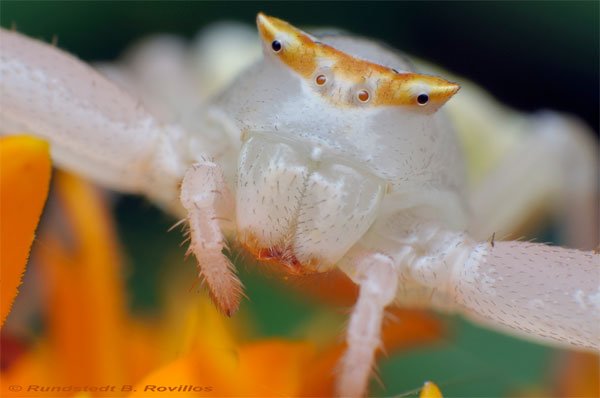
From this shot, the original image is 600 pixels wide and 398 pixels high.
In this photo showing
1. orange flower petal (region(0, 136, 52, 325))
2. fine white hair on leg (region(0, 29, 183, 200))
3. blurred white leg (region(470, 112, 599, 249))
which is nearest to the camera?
orange flower petal (region(0, 136, 52, 325))

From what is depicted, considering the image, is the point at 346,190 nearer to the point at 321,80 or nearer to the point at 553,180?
the point at 321,80

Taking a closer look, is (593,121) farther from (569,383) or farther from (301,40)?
(301,40)

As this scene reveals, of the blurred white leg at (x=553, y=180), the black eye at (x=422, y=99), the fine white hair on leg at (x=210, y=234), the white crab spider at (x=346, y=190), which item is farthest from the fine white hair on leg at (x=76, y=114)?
the blurred white leg at (x=553, y=180)

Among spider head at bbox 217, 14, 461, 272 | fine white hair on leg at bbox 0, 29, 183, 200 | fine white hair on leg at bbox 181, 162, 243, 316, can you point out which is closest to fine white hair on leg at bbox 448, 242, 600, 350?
spider head at bbox 217, 14, 461, 272

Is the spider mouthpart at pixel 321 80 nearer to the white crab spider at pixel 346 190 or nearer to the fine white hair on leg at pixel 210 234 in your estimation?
the white crab spider at pixel 346 190

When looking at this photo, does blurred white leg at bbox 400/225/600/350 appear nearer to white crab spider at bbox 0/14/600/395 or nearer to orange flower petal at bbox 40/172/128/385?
white crab spider at bbox 0/14/600/395

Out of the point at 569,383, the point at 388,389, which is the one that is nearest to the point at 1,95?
the point at 388,389

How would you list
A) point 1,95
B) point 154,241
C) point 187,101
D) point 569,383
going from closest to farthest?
point 1,95, point 569,383, point 154,241, point 187,101
